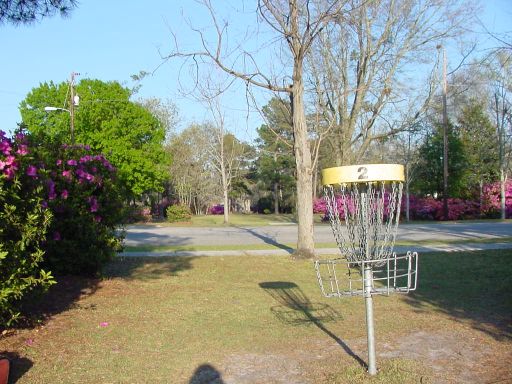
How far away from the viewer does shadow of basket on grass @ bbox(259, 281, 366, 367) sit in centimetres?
666

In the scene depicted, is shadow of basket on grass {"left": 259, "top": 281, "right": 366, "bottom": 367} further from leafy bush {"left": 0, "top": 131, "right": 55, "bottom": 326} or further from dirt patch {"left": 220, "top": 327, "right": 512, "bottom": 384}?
leafy bush {"left": 0, "top": 131, "right": 55, "bottom": 326}

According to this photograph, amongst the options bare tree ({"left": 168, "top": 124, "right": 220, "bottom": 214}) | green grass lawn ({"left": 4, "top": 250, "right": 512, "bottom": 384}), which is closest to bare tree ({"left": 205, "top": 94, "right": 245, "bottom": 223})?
bare tree ({"left": 168, "top": 124, "right": 220, "bottom": 214})

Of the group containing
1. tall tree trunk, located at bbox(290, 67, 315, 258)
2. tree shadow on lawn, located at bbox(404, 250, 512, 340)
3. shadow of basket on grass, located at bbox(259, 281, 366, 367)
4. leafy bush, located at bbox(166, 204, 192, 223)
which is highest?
tall tree trunk, located at bbox(290, 67, 315, 258)

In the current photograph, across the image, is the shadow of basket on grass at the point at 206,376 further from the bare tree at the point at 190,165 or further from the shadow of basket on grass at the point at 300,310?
the bare tree at the point at 190,165

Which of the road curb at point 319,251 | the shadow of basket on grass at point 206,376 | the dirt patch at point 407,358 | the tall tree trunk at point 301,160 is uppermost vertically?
the tall tree trunk at point 301,160

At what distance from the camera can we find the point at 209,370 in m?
5.10

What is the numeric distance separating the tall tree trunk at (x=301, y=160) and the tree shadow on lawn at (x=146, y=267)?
9.90 ft

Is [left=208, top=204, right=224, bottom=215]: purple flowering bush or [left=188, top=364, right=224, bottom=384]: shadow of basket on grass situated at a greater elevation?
[left=208, top=204, right=224, bottom=215]: purple flowering bush

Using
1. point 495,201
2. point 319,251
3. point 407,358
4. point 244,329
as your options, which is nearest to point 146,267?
point 319,251

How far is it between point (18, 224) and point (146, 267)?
6916mm

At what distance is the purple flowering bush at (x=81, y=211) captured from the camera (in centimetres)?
899

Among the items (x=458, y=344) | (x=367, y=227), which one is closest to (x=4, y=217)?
(x=367, y=227)

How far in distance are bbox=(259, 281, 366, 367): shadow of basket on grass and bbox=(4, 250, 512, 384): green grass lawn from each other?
16 mm

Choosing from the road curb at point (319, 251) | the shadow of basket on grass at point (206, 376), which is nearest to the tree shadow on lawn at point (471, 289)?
the road curb at point (319, 251)
